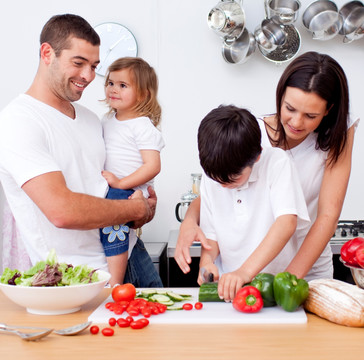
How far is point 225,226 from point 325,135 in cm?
45

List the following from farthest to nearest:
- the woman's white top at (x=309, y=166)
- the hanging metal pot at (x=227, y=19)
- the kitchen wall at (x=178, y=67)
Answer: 1. the kitchen wall at (x=178, y=67)
2. the hanging metal pot at (x=227, y=19)
3. the woman's white top at (x=309, y=166)

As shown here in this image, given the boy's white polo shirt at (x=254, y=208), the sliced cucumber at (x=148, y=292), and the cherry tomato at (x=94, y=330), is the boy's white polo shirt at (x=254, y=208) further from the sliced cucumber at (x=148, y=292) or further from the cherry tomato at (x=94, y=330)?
the cherry tomato at (x=94, y=330)

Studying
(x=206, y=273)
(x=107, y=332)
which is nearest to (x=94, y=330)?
(x=107, y=332)

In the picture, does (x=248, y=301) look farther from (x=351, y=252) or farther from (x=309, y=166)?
(x=309, y=166)

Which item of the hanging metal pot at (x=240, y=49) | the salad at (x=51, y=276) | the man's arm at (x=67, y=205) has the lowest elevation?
the salad at (x=51, y=276)

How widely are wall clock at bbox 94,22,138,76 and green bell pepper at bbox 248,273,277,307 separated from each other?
2.28 metres

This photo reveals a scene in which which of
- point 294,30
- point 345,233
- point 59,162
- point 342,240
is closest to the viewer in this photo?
point 59,162

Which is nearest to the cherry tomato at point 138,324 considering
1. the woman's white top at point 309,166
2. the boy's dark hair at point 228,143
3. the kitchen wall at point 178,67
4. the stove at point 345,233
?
the boy's dark hair at point 228,143

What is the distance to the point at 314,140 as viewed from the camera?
182 cm

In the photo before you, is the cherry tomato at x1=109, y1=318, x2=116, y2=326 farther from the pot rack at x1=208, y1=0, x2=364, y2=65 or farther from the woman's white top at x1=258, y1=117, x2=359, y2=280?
the pot rack at x1=208, y1=0, x2=364, y2=65

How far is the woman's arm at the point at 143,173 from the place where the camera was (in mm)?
2154

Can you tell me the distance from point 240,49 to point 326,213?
1854mm

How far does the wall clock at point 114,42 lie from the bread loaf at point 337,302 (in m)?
2.35

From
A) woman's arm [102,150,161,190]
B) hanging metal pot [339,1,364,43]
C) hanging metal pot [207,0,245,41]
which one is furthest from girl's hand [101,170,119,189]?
hanging metal pot [339,1,364,43]
